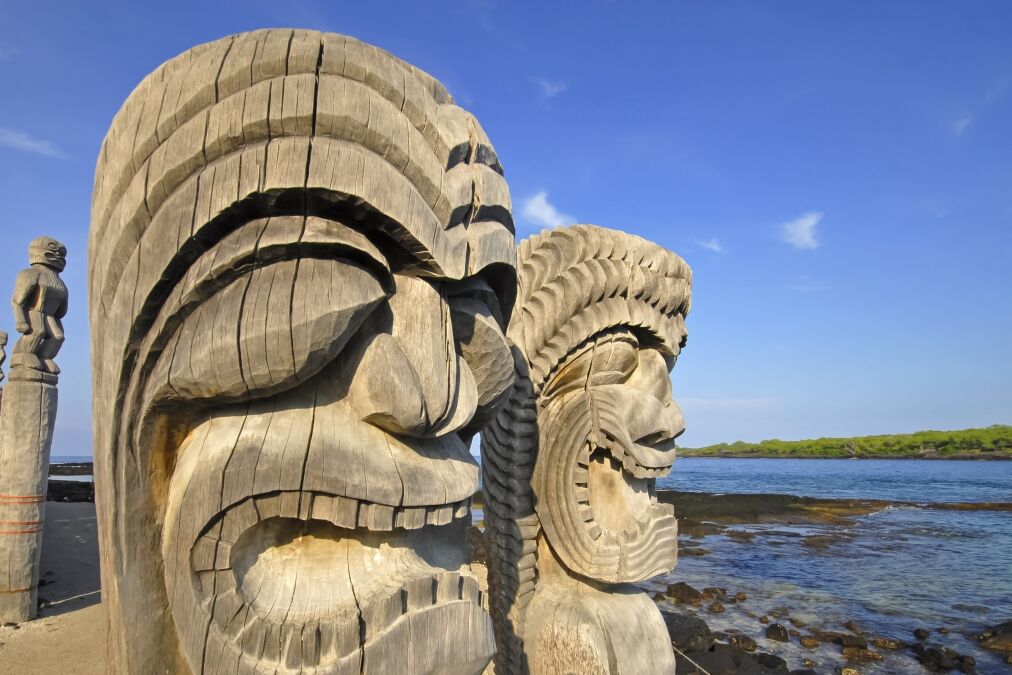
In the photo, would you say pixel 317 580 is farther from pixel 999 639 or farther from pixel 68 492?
pixel 68 492

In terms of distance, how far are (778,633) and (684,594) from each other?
5.66ft

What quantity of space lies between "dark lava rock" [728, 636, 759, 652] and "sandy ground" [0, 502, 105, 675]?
615cm

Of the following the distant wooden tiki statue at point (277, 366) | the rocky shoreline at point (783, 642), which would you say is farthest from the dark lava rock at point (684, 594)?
the distant wooden tiki statue at point (277, 366)

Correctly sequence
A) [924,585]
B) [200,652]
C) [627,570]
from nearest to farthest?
[200,652], [627,570], [924,585]

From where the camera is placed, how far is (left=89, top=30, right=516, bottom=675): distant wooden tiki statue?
1188 millimetres

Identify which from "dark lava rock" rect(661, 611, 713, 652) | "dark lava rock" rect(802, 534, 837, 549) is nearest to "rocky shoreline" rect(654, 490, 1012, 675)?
"dark lava rock" rect(661, 611, 713, 652)

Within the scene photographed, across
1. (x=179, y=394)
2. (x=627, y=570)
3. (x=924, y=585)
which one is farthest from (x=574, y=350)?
(x=924, y=585)

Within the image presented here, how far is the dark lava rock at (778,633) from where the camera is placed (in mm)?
7500

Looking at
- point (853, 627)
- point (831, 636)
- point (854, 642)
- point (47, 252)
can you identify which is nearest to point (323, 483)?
point (47, 252)

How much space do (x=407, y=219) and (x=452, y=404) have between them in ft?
1.38

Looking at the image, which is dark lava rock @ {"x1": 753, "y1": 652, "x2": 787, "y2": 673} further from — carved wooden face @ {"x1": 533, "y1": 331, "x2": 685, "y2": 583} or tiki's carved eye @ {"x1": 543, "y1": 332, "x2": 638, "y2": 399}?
tiki's carved eye @ {"x1": 543, "y1": 332, "x2": 638, "y2": 399}

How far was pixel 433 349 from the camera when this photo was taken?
55.1 inches

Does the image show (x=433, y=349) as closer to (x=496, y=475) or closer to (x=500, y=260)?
(x=500, y=260)

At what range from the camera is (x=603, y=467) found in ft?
9.87
